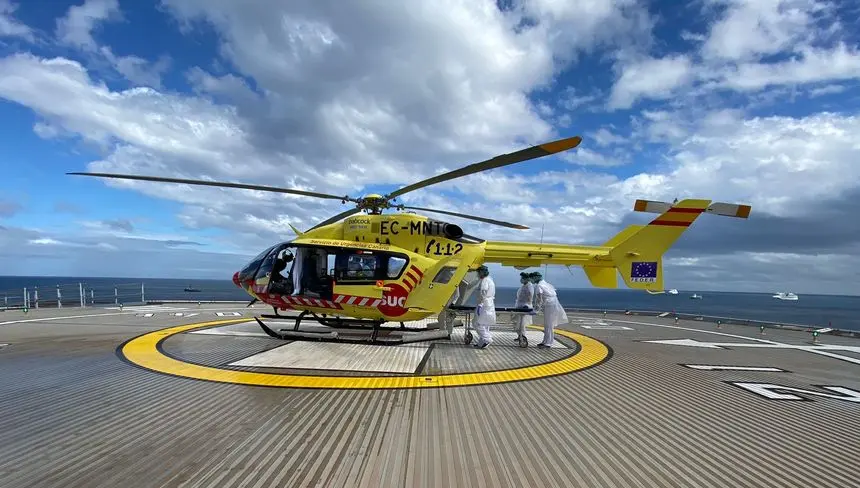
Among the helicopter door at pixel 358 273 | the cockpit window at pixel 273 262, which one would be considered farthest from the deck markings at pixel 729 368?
the cockpit window at pixel 273 262

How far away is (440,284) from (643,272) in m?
5.60

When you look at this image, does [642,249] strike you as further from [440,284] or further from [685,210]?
[440,284]

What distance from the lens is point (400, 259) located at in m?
9.49

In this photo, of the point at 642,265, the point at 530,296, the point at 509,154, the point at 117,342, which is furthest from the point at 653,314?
the point at 117,342

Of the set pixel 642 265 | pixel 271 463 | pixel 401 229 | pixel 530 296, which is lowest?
pixel 271 463

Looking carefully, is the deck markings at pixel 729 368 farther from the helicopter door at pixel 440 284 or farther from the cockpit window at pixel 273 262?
the cockpit window at pixel 273 262

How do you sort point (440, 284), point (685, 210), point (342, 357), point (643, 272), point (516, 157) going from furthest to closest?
point (643, 272) < point (685, 210) < point (440, 284) < point (342, 357) < point (516, 157)

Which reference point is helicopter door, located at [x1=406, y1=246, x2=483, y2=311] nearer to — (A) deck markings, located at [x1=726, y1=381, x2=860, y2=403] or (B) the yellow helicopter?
(B) the yellow helicopter

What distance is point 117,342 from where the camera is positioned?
9.43 m

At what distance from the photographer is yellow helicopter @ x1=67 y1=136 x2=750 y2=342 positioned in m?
9.40

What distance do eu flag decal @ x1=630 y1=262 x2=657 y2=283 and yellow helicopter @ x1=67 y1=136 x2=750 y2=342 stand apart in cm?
3

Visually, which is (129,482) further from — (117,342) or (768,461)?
(117,342)

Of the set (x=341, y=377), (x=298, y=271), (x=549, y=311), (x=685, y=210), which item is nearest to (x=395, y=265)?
(x=298, y=271)

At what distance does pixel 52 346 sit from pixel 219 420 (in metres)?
7.30
